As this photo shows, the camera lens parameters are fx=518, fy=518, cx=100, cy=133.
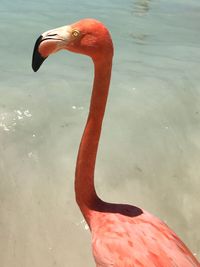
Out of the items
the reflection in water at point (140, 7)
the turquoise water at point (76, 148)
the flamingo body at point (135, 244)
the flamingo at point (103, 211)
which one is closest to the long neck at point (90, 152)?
the flamingo at point (103, 211)

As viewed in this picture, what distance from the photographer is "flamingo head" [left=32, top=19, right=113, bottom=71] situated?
192 cm

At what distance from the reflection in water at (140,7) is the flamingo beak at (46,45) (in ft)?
17.2

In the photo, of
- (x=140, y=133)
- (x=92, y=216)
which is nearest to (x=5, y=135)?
(x=140, y=133)

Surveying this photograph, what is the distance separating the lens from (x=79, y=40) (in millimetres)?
2010

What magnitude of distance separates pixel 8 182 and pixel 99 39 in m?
1.22

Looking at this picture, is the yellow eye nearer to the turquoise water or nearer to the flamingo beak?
the flamingo beak

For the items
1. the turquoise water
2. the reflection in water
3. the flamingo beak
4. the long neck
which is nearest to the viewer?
the flamingo beak

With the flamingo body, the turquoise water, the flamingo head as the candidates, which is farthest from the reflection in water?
the flamingo body

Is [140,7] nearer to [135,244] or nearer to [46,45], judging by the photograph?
[46,45]

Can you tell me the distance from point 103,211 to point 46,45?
0.77m

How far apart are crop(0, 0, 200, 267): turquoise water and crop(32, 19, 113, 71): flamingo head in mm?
1120

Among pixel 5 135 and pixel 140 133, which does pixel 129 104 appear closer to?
pixel 140 133

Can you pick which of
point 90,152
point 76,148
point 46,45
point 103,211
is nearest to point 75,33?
point 46,45

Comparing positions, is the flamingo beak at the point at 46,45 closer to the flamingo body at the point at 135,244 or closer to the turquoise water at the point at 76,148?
the flamingo body at the point at 135,244
